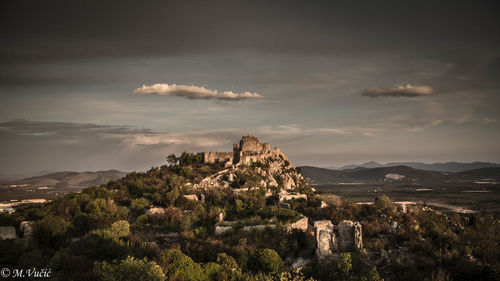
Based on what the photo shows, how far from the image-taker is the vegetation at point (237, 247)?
12.4m

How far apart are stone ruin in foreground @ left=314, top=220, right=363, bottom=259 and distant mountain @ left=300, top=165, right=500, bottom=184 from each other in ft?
501

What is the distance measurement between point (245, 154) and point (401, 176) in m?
135

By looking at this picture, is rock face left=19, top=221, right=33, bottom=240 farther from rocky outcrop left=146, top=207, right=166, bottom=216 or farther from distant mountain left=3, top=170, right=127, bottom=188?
distant mountain left=3, top=170, right=127, bottom=188

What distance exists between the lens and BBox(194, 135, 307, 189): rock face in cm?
4753

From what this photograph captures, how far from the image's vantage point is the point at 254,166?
58.0 meters

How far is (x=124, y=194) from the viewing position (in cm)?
3697

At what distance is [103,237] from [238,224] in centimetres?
977

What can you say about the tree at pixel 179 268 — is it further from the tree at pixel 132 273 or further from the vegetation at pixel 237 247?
the tree at pixel 132 273

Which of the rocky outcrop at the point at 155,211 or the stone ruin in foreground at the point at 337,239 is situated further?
the rocky outcrop at the point at 155,211

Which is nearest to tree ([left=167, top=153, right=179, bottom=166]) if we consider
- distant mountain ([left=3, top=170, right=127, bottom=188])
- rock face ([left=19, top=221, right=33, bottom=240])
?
rock face ([left=19, top=221, right=33, bottom=240])

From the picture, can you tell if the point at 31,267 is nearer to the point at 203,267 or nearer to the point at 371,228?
the point at 203,267

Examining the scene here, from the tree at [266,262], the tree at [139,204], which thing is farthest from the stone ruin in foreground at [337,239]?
the tree at [139,204]

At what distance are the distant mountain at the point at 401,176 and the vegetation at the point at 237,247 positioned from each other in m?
148

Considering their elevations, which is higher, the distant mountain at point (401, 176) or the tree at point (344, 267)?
the tree at point (344, 267)
